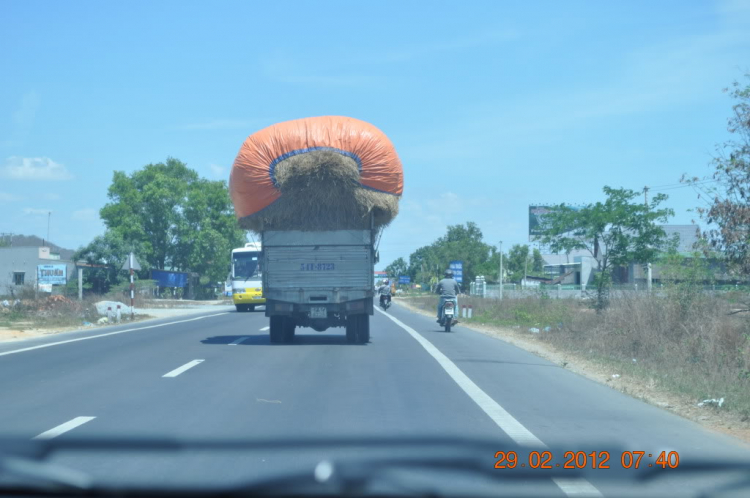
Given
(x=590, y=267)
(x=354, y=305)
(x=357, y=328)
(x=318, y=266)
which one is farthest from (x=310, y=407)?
(x=590, y=267)

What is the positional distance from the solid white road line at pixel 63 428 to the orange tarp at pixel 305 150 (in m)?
8.35

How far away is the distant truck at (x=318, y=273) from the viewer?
620 inches

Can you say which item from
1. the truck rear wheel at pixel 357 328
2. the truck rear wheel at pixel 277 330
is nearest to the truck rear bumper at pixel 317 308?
the truck rear wheel at pixel 357 328

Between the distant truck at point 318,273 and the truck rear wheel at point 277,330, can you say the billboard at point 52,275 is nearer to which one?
the truck rear wheel at point 277,330

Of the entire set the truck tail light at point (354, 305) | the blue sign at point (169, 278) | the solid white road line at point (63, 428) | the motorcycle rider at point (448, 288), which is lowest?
the solid white road line at point (63, 428)

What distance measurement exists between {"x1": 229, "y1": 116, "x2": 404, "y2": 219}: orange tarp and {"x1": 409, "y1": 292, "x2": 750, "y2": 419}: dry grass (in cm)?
554

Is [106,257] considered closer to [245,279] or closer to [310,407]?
[245,279]

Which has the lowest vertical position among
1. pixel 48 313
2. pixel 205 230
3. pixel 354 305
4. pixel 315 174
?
pixel 48 313

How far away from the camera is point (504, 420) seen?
7590mm

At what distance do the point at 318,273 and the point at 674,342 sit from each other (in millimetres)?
7233

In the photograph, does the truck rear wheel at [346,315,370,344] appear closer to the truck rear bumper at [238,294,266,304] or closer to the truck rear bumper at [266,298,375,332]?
the truck rear bumper at [266,298,375,332]

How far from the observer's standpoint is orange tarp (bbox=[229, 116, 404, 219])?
14867mm

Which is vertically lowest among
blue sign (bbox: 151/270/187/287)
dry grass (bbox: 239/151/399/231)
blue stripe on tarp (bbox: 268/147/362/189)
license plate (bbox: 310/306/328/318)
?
license plate (bbox: 310/306/328/318)

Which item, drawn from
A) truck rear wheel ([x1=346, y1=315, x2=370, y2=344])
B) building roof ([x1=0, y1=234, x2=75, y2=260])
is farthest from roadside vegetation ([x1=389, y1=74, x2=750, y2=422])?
building roof ([x1=0, y1=234, x2=75, y2=260])
